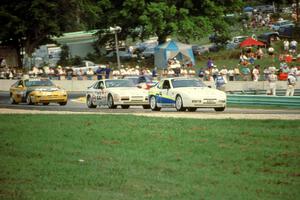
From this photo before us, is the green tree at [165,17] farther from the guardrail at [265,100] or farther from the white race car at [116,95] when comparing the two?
the white race car at [116,95]

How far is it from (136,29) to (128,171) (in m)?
60.6

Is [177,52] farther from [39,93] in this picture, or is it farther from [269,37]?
[39,93]

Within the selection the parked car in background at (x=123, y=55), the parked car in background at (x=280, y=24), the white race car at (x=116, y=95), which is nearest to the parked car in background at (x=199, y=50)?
the parked car in background at (x=123, y=55)

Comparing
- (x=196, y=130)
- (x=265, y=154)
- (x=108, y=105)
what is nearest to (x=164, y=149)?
(x=265, y=154)

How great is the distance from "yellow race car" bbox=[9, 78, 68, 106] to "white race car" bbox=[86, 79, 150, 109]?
4204 millimetres

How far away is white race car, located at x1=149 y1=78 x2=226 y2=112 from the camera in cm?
2862

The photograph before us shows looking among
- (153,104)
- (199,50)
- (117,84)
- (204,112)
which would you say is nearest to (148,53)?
(199,50)

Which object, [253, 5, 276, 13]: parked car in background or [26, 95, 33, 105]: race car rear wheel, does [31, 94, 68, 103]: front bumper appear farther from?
[253, 5, 276, 13]: parked car in background

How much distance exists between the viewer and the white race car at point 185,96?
28.6 m

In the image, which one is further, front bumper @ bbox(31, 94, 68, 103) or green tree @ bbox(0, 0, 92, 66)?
green tree @ bbox(0, 0, 92, 66)

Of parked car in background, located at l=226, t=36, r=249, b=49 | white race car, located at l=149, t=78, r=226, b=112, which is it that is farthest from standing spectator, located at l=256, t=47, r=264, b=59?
white race car, located at l=149, t=78, r=226, b=112

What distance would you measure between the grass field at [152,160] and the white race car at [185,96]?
6.84m

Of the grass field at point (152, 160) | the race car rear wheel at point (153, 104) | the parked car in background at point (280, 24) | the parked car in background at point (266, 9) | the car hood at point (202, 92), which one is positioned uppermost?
the parked car in background at point (266, 9)

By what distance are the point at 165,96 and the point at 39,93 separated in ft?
32.2
